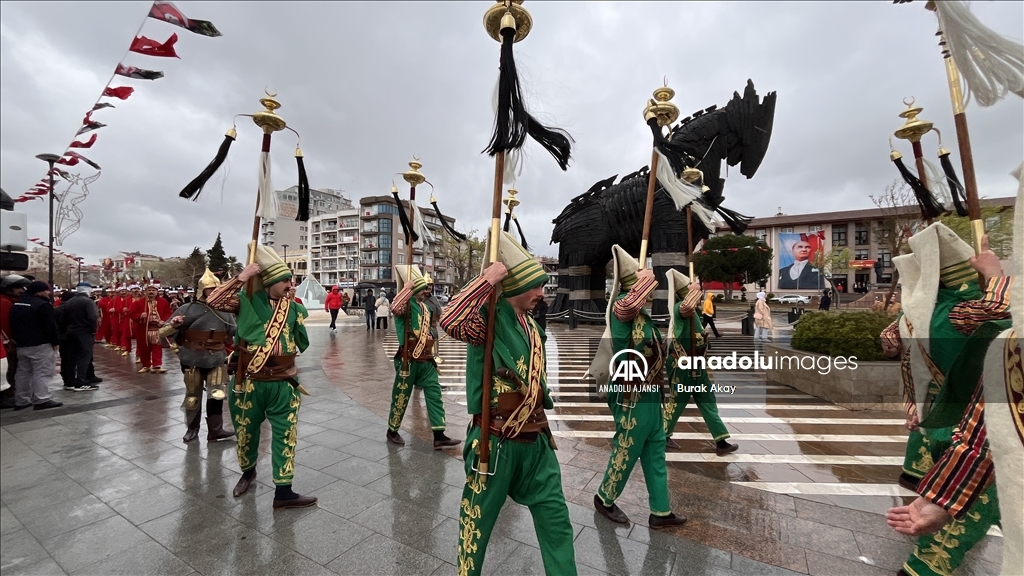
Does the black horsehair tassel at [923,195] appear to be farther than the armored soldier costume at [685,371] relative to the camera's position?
No

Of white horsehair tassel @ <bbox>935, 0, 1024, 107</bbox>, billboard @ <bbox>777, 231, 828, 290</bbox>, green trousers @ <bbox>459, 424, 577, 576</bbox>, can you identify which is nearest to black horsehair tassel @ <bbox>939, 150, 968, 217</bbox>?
white horsehair tassel @ <bbox>935, 0, 1024, 107</bbox>

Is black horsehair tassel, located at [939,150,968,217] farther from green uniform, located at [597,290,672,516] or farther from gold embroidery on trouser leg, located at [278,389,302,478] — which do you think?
gold embroidery on trouser leg, located at [278,389,302,478]

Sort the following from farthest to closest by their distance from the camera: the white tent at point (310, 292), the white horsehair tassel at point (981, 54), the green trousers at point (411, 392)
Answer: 1. the white tent at point (310, 292)
2. the green trousers at point (411, 392)
3. the white horsehair tassel at point (981, 54)

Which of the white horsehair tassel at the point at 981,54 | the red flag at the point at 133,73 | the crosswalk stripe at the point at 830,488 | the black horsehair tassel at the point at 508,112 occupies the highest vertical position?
the red flag at the point at 133,73

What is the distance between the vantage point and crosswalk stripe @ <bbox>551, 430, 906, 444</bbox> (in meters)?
4.79

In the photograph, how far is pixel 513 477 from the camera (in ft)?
6.67

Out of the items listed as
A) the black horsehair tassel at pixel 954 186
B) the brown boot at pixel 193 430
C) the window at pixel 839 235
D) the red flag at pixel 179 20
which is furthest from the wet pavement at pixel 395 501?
the window at pixel 839 235

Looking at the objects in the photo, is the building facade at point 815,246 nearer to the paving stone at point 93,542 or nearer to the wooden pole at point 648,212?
the wooden pole at point 648,212

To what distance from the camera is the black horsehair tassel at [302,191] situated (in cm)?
387

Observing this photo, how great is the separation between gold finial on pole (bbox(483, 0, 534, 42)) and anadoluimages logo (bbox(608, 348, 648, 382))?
7.26 ft

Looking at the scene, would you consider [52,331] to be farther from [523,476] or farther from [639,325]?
[639,325]

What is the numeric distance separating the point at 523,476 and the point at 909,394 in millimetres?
3468

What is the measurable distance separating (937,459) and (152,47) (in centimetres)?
758

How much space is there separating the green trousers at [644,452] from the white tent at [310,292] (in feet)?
89.9
